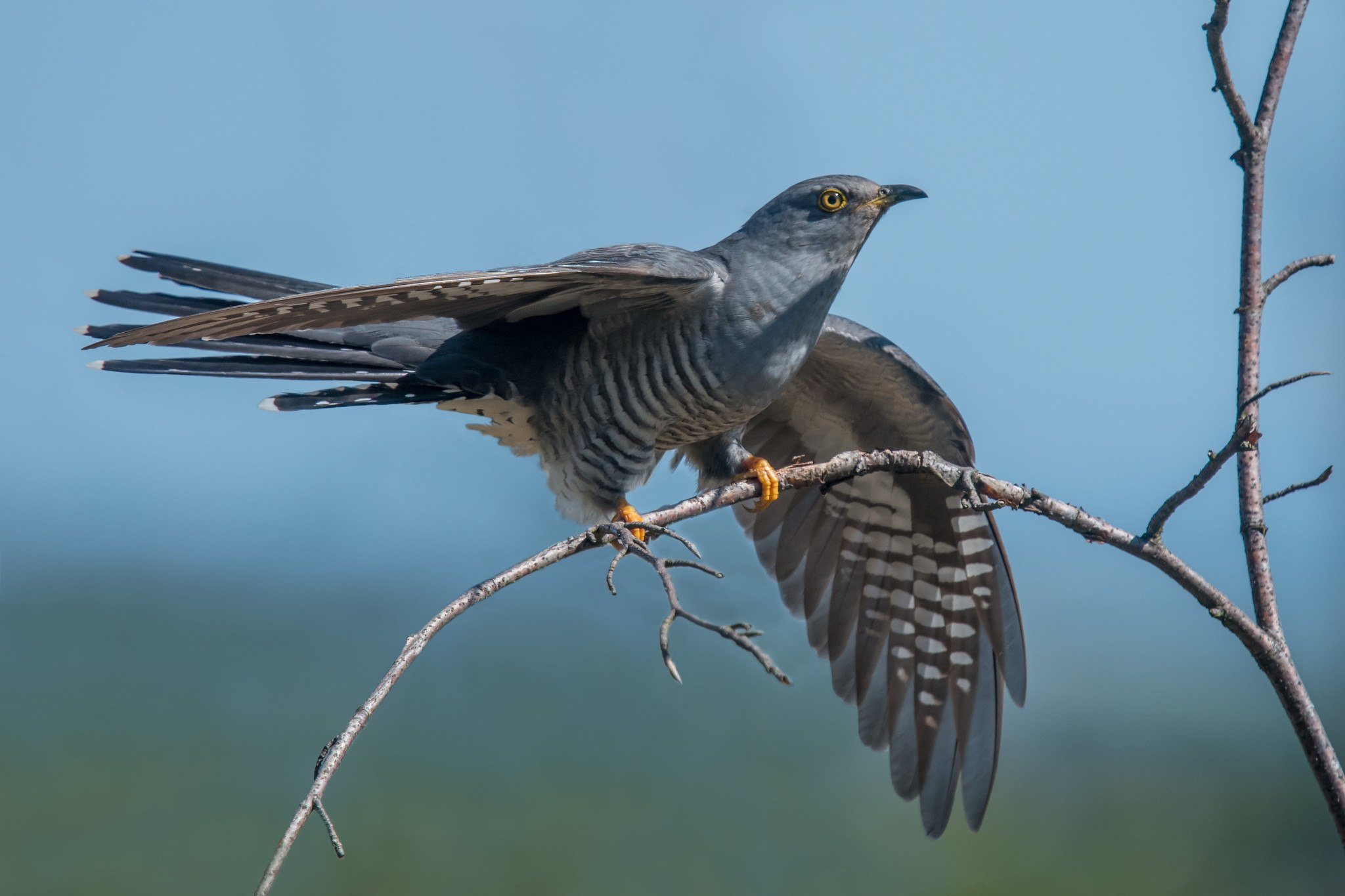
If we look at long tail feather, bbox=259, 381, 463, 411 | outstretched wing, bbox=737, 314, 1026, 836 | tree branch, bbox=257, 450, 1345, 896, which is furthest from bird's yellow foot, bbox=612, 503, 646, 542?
tree branch, bbox=257, 450, 1345, 896

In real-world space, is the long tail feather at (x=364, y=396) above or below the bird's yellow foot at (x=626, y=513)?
above

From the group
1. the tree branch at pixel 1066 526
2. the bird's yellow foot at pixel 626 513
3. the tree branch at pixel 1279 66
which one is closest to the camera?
the tree branch at pixel 1066 526

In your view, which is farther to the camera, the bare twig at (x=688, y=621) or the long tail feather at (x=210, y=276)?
the long tail feather at (x=210, y=276)

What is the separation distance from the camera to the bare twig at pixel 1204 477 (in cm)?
178

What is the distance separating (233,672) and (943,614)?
15.1 metres

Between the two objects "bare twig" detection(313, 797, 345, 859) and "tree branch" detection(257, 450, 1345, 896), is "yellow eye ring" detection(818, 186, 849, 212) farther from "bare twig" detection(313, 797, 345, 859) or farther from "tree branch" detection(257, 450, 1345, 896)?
"bare twig" detection(313, 797, 345, 859)

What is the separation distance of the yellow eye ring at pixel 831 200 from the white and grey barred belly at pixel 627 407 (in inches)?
20.7

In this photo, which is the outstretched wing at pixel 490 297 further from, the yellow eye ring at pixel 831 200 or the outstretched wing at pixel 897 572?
the outstretched wing at pixel 897 572

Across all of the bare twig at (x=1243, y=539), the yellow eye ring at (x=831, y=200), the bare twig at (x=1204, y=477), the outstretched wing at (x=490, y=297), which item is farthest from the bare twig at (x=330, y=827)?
the yellow eye ring at (x=831, y=200)

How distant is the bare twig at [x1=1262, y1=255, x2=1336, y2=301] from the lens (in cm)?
203

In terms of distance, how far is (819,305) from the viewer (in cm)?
326

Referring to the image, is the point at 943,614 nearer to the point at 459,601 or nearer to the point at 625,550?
the point at 625,550

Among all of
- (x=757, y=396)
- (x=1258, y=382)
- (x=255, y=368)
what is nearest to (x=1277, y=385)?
(x=1258, y=382)

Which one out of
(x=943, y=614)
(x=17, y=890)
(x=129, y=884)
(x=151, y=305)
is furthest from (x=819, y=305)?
(x=17, y=890)
